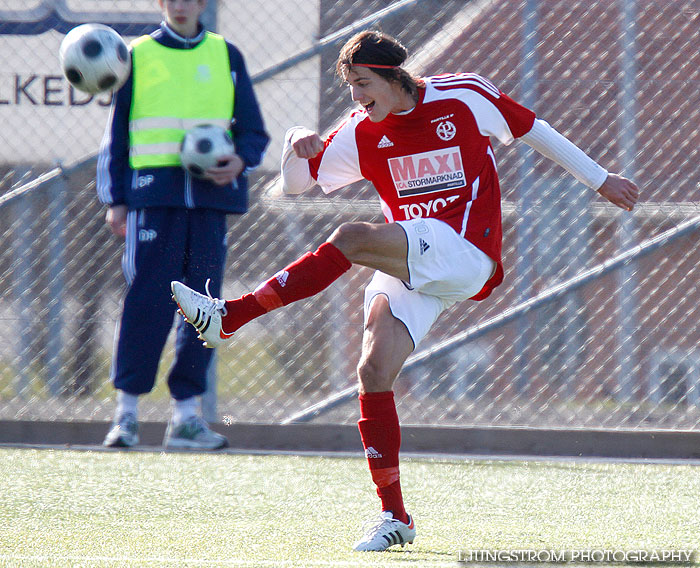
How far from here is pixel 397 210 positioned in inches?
136

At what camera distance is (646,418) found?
5.09 metres

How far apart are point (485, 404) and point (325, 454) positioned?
82 cm

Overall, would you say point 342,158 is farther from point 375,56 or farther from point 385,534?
point 385,534

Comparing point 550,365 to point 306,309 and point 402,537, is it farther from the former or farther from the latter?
point 402,537

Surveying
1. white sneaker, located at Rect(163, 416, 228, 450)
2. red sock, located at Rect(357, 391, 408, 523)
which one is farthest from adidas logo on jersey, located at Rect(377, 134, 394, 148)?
white sneaker, located at Rect(163, 416, 228, 450)

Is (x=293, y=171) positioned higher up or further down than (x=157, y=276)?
higher up

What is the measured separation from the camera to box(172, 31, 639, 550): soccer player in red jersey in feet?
9.98

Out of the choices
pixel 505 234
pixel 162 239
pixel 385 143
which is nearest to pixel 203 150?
pixel 162 239

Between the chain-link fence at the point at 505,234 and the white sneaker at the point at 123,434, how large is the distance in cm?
78

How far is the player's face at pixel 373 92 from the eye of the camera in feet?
10.6

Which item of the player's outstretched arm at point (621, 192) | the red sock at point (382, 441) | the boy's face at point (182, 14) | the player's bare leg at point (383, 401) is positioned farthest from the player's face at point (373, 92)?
the boy's face at point (182, 14)

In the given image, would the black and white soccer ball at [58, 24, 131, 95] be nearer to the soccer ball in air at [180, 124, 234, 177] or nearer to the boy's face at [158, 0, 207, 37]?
the boy's face at [158, 0, 207, 37]

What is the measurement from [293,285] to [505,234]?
2.39 m

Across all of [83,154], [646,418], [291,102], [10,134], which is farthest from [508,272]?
[10,134]
